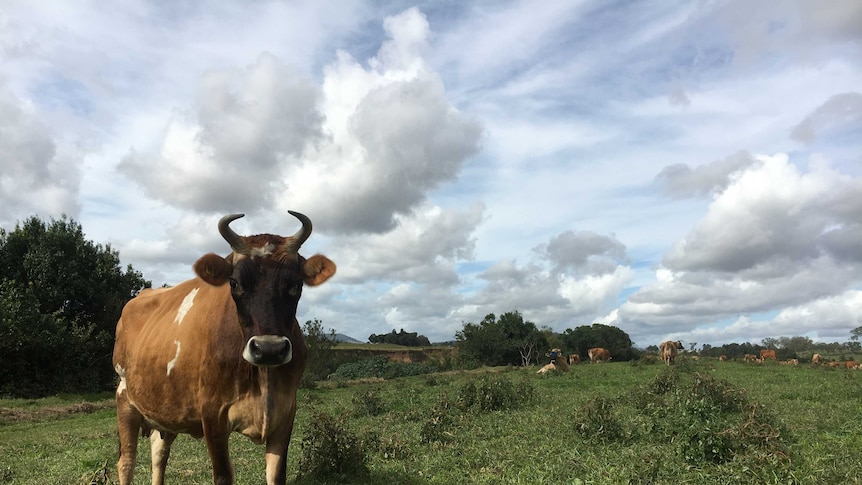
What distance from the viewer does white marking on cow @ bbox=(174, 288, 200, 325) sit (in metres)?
5.93

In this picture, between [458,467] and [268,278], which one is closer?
[268,278]

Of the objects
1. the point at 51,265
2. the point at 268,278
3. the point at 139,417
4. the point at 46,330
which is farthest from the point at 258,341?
the point at 51,265

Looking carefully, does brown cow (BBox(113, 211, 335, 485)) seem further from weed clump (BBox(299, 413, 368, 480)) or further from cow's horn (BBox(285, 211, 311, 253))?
weed clump (BBox(299, 413, 368, 480))

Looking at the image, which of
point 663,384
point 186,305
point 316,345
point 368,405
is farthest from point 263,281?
point 316,345

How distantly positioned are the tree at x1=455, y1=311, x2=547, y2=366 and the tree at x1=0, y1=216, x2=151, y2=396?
104ft

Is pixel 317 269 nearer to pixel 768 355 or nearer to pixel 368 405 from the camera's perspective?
pixel 368 405

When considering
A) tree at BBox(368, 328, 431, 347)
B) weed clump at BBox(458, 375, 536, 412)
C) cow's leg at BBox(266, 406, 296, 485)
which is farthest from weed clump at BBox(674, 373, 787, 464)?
tree at BBox(368, 328, 431, 347)

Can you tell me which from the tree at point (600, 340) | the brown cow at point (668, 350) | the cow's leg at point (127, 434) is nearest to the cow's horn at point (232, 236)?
the cow's leg at point (127, 434)

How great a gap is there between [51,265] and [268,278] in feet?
106

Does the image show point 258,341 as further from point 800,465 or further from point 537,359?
point 537,359

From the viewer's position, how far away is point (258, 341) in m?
4.26

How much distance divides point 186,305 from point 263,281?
6.29 feet

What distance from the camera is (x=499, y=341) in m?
54.9

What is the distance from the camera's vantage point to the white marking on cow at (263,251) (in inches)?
191
